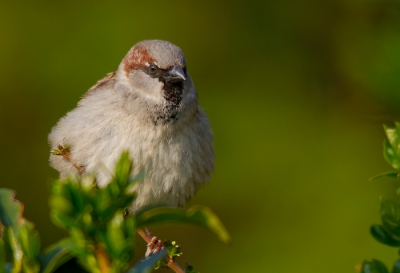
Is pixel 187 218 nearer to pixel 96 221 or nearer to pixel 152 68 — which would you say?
pixel 96 221

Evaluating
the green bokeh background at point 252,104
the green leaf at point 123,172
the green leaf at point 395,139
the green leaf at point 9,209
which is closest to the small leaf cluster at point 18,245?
the green leaf at point 9,209

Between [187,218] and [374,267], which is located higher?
[187,218]

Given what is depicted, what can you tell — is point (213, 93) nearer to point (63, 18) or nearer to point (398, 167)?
point (63, 18)

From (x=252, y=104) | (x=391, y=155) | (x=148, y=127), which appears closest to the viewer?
(x=391, y=155)

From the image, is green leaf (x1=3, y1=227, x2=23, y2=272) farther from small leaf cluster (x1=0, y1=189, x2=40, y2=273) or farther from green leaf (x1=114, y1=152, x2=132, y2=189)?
green leaf (x1=114, y1=152, x2=132, y2=189)

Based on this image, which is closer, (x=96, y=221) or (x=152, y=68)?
(x=96, y=221)

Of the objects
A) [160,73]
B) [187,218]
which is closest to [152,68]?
[160,73]

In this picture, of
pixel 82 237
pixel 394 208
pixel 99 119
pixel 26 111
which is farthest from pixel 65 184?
pixel 26 111
